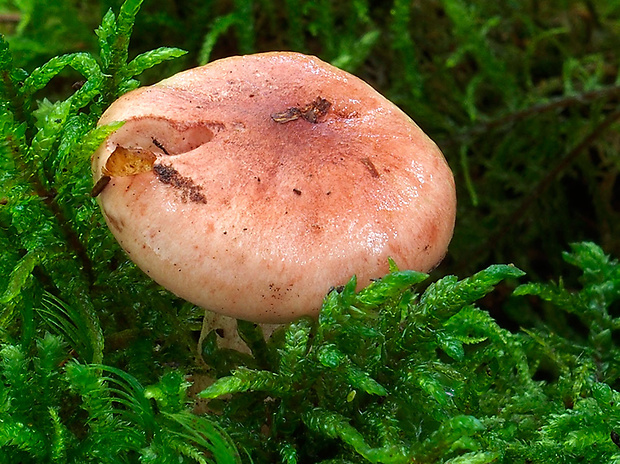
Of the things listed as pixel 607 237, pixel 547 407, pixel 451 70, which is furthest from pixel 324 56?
pixel 547 407

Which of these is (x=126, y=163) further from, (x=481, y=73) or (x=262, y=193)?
(x=481, y=73)

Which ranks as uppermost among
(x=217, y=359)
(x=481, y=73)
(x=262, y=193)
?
(x=262, y=193)

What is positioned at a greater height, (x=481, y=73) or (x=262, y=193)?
(x=262, y=193)

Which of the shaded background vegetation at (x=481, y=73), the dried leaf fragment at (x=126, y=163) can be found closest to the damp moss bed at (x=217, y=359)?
the dried leaf fragment at (x=126, y=163)

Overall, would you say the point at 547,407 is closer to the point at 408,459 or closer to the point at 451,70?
the point at 408,459

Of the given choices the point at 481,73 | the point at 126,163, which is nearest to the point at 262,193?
the point at 126,163

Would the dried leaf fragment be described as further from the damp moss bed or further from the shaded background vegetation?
the shaded background vegetation
